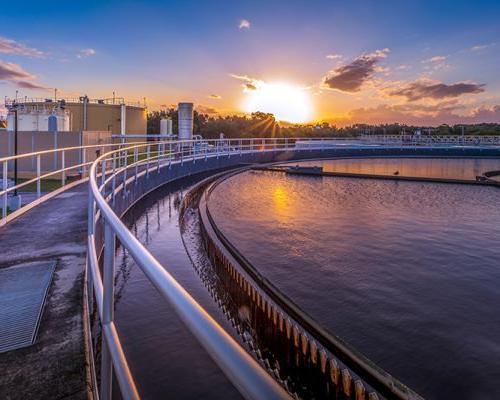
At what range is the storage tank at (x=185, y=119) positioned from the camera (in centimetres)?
2342

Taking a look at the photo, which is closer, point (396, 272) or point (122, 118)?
point (396, 272)

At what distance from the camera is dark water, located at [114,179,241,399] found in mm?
3457

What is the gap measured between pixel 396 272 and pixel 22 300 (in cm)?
544

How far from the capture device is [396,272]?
663cm

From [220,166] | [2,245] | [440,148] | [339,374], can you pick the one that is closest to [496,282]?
[339,374]

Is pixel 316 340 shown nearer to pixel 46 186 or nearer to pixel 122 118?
pixel 46 186

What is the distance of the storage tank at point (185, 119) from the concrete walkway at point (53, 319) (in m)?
17.9

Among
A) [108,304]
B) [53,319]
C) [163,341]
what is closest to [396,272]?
[163,341]

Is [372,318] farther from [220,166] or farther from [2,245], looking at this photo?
[220,166]

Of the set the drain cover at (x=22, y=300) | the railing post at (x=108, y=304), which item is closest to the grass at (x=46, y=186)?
the drain cover at (x=22, y=300)

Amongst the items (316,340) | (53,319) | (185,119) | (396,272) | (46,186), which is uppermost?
(185,119)

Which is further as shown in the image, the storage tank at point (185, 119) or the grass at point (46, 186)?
the storage tank at point (185, 119)

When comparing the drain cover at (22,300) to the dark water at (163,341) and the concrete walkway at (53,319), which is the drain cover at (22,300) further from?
the dark water at (163,341)

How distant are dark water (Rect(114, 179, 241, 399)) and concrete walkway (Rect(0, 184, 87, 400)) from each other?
0.72 metres
